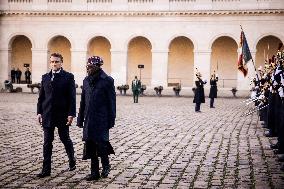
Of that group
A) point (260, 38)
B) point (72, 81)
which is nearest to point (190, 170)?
point (72, 81)

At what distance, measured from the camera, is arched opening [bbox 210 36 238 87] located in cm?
4366

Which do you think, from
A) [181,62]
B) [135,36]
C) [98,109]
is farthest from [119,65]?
[98,109]

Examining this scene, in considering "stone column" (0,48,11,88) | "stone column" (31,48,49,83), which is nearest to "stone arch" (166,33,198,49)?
"stone column" (31,48,49,83)

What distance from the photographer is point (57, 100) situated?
8.01 metres

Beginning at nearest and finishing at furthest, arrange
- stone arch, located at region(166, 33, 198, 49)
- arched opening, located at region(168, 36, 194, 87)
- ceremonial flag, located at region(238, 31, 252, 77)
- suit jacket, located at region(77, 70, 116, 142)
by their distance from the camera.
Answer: suit jacket, located at region(77, 70, 116, 142), ceremonial flag, located at region(238, 31, 252, 77), stone arch, located at region(166, 33, 198, 49), arched opening, located at region(168, 36, 194, 87)

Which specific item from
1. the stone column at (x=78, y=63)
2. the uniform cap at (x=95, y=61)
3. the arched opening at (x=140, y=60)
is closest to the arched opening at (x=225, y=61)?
the arched opening at (x=140, y=60)

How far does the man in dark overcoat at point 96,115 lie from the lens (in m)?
7.53

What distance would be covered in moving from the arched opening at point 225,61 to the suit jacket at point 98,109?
121 ft

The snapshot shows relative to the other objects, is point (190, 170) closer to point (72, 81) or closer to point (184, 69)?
point (72, 81)

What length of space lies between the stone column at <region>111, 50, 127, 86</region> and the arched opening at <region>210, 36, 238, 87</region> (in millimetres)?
8492

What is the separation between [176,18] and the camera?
4097cm

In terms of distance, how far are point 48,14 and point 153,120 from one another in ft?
91.9

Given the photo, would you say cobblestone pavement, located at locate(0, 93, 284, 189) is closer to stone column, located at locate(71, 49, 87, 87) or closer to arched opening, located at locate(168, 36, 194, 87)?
stone column, located at locate(71, 49, 87, 87)

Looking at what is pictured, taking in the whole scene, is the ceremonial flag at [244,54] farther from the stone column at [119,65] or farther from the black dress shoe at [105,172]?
the stone column at [119,65]
